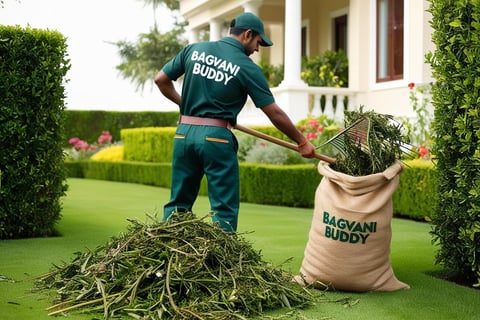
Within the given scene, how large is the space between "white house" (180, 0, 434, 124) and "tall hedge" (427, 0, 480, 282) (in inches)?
324

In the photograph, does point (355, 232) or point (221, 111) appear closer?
point (355, 232)

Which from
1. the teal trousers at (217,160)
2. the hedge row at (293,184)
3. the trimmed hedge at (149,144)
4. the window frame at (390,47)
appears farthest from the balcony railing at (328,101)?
the teal trousers at (217,160)

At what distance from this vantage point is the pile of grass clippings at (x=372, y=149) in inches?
221

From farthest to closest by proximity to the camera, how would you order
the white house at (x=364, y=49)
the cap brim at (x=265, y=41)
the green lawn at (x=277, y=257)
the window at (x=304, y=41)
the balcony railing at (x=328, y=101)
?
the window at (x=304, y=41) < the balcony railing at (x=328, y=101) < the white house at (x=364, y=49) < the cap brim at (x=265, y=41) < the green lawn at (x=277, y=257)

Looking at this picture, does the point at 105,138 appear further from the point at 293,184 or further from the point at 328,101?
the point at 293,184

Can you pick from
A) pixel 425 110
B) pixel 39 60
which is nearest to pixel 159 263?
pixel 39 60

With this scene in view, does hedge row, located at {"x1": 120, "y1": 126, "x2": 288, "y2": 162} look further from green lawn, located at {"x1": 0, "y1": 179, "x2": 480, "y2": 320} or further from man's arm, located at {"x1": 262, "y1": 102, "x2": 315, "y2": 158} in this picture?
man's arm, located at {"x1": 262, "y1": 102, "x2": 315, "y2": 158}

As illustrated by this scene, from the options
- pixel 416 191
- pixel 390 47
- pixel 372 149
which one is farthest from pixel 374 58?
pixel 372 149

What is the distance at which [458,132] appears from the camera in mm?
5609

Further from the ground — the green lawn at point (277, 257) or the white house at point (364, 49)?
the white house at point (364, 49)

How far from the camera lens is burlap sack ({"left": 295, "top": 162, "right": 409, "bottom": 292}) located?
5391mm

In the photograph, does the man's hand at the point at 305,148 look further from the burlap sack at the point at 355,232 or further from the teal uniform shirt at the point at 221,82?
the teal uniform shirt at the point at 221,82

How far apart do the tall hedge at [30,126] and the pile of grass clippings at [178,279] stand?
2932mm

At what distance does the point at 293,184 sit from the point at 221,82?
23.8 feet
